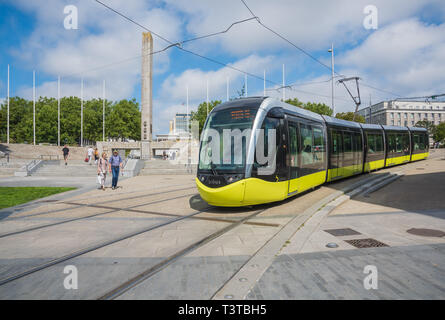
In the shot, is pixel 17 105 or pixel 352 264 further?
pixel 17 105

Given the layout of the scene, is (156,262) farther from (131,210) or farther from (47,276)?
(131,210)

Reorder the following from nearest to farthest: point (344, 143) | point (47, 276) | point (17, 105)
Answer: point (47, 276), point (344, 143), point (17, 105)

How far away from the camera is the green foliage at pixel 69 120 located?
62.1 m

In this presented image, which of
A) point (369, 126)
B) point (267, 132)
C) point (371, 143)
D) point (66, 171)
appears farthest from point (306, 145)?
point (66, 171)

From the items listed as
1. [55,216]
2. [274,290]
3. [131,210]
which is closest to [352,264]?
[274,290]

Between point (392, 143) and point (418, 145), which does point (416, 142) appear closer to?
point (418, 145)

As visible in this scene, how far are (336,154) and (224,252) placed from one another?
9392mm

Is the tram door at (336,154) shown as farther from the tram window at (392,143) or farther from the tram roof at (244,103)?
the tram window at (392,143)

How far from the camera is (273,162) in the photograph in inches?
297

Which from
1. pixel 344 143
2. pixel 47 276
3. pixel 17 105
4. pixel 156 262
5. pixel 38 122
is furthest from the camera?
pixel 17 105

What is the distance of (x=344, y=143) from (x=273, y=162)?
729 cm

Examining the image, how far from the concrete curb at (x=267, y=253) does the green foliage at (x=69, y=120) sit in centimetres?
6551

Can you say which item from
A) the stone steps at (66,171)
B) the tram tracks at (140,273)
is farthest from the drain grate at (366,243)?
the stone steps at (66,171)

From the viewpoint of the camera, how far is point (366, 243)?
491cm
